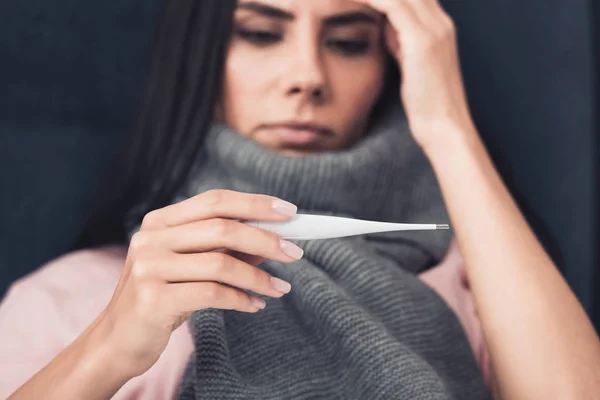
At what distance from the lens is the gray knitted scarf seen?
582mm

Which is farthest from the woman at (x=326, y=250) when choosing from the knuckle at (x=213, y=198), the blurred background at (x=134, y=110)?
the blurred background at (x=134, y=110)

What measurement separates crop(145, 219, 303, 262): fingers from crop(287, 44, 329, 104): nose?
0.33 meters

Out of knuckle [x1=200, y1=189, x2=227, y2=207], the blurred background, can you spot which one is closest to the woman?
knuckle [x1=200, y1=189, x2=227, y2=207]

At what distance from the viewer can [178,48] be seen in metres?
0.78

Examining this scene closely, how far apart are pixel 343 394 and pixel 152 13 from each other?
65 cm

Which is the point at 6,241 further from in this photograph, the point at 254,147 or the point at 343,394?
the point at 343,394

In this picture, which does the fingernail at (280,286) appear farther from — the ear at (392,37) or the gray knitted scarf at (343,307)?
the ear at (392,37)

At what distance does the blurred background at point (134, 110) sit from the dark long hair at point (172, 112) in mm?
34

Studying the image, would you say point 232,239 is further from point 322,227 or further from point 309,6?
point 309,6

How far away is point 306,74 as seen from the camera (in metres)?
0.72

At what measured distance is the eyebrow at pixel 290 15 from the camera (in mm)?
722

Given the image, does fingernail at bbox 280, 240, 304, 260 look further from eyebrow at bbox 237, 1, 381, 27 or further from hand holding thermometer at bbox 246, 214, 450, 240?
eyebrow at bbox 237, 1, 381, 27

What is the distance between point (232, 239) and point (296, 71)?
354 mm

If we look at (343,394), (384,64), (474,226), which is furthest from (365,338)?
(384,64)
